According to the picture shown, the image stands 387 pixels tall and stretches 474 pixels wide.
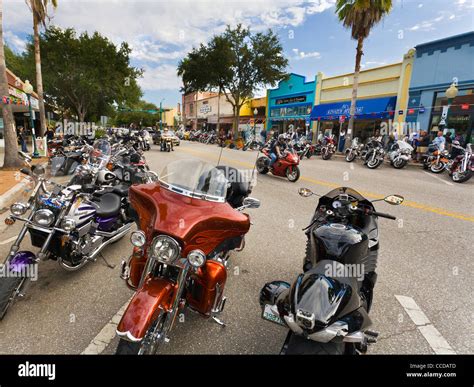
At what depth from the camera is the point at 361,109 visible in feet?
67.6

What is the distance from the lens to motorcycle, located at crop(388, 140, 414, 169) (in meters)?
12.5

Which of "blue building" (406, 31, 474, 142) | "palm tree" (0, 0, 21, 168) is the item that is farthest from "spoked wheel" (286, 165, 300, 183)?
"blue building" (406, 31, 474, 142)

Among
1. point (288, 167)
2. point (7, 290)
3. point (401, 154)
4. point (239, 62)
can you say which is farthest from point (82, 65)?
point (7, 290)

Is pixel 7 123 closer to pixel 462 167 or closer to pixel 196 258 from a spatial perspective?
pixel 196 258

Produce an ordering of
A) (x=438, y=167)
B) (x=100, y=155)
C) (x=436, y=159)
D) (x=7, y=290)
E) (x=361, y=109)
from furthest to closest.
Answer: (x=361, y=109) → (x=436, y=159) → (x=438, y=167) → (x=100, y=155) → (x=7, y=290)

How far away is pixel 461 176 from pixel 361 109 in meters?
12.5

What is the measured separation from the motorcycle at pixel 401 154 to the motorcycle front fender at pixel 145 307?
13479mm

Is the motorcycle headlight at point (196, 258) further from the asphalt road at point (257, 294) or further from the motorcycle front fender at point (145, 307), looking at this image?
the asphalt road at point (257, 294)

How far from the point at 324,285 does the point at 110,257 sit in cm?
314

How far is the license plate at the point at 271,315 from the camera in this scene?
178cm

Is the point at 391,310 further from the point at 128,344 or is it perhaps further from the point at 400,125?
the point at 400,125

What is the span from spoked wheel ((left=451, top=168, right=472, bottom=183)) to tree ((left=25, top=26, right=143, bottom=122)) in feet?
82.3

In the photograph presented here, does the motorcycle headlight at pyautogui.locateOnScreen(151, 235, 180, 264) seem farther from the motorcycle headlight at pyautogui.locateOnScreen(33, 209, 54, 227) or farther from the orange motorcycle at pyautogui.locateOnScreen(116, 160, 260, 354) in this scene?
the motorcycle headlight at pyautogui.locateOnScreen(33, 209, 54, 227)

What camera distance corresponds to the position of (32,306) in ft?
8.95
